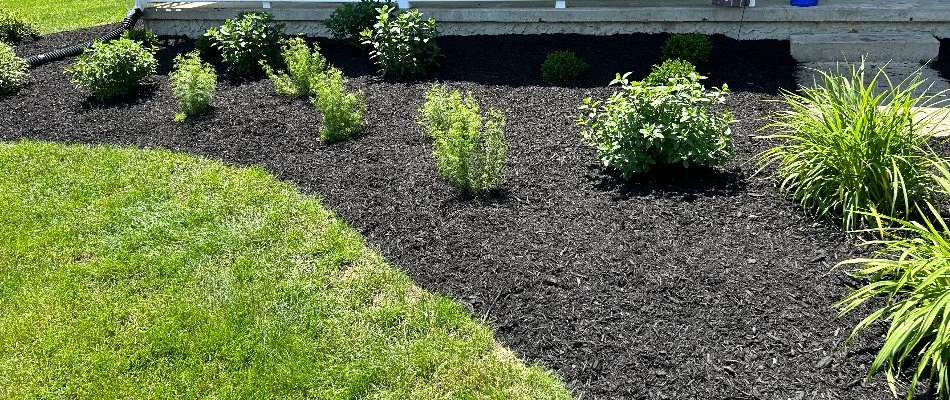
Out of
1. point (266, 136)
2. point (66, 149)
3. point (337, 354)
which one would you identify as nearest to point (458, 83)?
point (266, 136)

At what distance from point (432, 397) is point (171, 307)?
1636 mm

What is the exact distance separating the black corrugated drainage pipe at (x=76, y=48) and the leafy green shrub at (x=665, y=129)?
19.8 feet

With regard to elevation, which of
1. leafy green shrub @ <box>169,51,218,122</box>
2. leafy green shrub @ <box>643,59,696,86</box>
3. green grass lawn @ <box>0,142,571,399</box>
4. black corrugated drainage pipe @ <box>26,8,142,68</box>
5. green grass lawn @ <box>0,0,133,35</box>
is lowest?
green grass lawn @ <box>0,142,571,399</box>

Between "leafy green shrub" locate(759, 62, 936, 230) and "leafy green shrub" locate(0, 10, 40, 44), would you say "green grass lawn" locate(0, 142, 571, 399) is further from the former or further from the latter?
"leafy green shrub" locate(0, 10, 40, 44)

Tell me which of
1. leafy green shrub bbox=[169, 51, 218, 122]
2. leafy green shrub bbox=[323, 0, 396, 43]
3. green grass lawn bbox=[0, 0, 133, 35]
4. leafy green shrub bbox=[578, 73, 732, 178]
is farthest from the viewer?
green grass lawn bbox=[0, 0, 133, 35]

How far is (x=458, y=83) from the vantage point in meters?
7.12

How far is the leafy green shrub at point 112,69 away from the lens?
715 cm

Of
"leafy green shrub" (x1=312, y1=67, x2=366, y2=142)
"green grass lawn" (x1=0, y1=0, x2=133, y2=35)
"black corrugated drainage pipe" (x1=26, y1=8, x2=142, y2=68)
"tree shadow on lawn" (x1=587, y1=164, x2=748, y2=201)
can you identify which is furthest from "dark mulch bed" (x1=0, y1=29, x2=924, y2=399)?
"green grass lawn" (x1=0, y1=0, x2=133, y2=35)

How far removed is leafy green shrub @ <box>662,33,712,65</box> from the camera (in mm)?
6891

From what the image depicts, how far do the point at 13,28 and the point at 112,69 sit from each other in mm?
3753

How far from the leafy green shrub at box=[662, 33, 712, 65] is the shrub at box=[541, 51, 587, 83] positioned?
2.77 ft

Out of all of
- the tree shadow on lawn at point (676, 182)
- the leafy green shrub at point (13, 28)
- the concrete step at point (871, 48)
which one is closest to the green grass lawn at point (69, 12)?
the leafy green shrub at point (13, 28)

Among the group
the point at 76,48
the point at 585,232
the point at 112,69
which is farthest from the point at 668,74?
the point at 76,48

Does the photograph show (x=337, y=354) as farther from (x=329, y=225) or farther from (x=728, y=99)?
(x=728, y=99)
